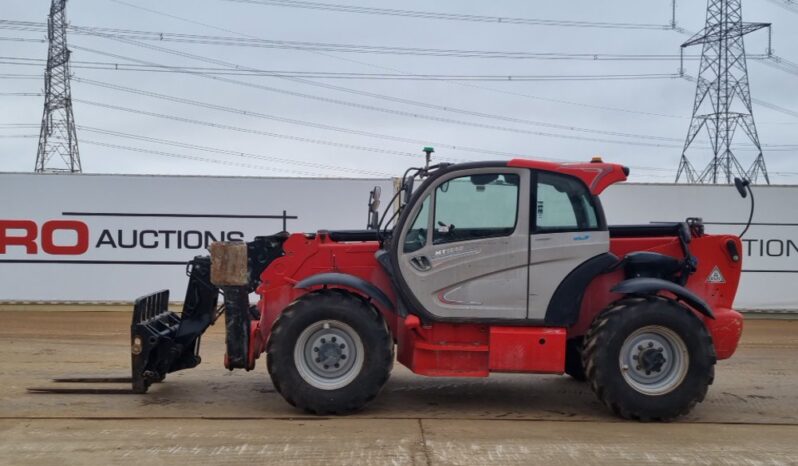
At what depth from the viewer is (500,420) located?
6.65 metres

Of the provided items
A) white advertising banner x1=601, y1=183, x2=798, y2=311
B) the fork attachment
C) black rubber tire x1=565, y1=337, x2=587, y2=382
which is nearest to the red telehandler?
the fork attachment

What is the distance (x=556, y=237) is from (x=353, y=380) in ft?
7.09

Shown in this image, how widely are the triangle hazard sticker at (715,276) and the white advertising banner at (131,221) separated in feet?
28.3

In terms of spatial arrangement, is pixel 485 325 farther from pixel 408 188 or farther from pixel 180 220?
pixel 180 220

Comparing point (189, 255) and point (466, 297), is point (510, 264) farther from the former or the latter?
point (189, 255)

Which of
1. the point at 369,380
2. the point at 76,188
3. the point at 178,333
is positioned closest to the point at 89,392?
the point at 178,333

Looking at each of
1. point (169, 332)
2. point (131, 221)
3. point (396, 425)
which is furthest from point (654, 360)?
point (131, 221)

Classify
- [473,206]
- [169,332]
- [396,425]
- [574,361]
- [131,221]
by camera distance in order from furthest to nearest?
[131,221] < [574,361] < [169,332] < [473,206] < [396,425]

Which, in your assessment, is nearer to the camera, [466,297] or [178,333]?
[466,297]

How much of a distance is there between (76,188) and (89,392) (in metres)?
8.59

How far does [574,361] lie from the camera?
816 cm

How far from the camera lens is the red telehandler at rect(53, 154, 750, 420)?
6578mm

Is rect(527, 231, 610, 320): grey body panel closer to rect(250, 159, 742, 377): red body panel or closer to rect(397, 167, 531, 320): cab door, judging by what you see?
rect(397, 167, 531, 320): cab door

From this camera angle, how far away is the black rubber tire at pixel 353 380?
6.63 m
